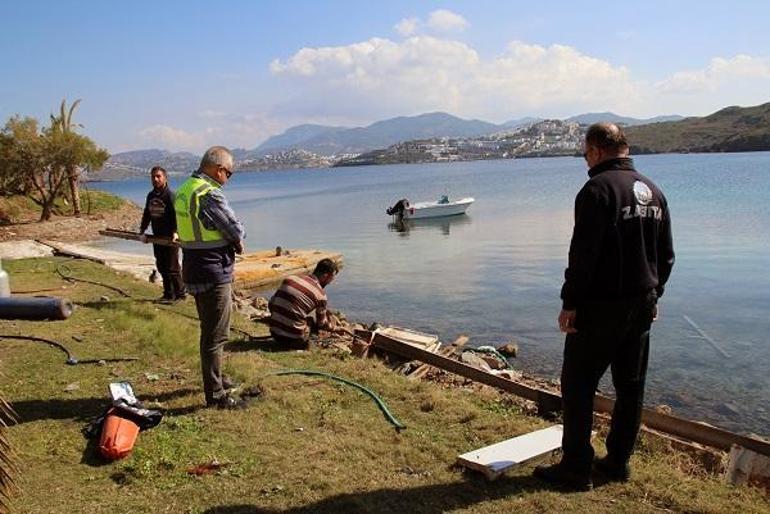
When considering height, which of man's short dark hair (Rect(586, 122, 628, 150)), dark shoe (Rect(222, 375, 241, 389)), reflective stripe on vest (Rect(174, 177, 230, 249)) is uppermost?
man's short dark hair (Rect(586, 122, 628, 150))

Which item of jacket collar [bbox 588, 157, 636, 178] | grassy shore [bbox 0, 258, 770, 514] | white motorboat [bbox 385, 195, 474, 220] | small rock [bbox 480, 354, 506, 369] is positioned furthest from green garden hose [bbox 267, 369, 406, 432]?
white motorboat [bbox 385, 195, 474, 220]

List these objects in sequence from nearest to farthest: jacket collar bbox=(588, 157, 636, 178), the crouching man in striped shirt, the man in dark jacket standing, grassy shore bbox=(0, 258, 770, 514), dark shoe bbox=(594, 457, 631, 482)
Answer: jacket collar bbox=(588, 157, 636, 178)
grassy shore bbox=(0, 258, 770, 514)
dark shoe bbox=(594, 457, 631, 482)
the crouching man in striped shirt
the man in dark jacket standing

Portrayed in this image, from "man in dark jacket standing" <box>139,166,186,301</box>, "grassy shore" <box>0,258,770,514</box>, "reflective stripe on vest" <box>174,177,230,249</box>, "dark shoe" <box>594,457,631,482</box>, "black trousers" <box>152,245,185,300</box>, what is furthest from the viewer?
"black trousers" <box>152,245,185,300</box>

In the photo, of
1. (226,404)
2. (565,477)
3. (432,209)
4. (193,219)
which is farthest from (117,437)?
(432,209)

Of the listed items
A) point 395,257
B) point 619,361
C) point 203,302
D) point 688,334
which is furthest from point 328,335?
point 395,257

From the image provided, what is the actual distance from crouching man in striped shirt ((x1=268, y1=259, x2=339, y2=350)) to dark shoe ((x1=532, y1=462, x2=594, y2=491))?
4.86 meters

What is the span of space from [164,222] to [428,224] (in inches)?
1361

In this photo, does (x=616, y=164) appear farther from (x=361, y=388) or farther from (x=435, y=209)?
(x=435, y=209)

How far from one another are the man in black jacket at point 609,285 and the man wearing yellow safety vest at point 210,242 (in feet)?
11.3

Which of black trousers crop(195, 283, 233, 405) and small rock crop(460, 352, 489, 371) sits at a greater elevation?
black trousers crop(195, 283, 233, 405)

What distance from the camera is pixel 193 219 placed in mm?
6094

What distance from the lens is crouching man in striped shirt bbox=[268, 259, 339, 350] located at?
360 inches

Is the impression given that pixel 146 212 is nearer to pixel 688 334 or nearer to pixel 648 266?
pixel 648 266

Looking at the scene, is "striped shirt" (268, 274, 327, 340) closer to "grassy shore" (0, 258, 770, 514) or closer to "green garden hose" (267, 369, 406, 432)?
"grassy shore" (0, 258, 770, 514)
